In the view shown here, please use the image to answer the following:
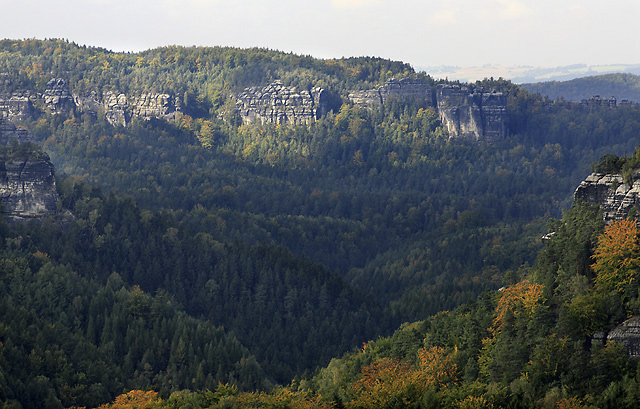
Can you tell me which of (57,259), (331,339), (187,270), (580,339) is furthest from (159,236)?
(580,339)

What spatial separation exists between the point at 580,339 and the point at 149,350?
73.8 meters

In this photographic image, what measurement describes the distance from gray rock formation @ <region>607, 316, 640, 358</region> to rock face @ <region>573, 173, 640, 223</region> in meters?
17.3

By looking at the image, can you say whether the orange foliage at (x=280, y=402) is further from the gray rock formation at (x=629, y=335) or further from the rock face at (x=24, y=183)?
the rock face at (x=24, y=183)

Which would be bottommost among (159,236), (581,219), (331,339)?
(331,339)

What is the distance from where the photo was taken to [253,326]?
17388cm

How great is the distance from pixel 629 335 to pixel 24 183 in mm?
123603

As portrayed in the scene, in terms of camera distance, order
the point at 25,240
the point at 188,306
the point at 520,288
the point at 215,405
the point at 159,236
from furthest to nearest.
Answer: the point at 159,236 → the point at 188,306 → the point at 25,240 → the point at 520,288 → the point at 215,405

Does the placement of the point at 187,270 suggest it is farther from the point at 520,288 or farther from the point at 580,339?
the point at 580,339

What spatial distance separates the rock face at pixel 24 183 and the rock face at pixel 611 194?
108 metres

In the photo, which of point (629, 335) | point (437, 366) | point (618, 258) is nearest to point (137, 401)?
point (437, 366)

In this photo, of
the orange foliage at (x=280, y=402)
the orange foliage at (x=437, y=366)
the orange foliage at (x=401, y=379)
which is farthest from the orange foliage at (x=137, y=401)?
the orange foliage at (x=437, y=366)

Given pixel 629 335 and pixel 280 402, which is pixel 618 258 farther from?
pixel 280 402

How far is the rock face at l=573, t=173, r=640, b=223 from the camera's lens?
10569 cm

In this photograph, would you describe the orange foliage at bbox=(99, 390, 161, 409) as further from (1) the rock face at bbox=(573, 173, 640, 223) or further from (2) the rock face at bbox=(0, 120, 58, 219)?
(2) the rock face at bbox=(0, 120, 58, 219)
